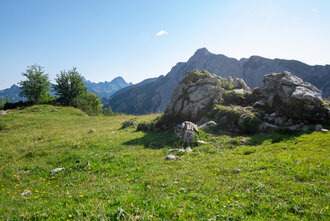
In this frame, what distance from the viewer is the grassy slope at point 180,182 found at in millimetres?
5680

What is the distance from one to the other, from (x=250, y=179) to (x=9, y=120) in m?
42.8

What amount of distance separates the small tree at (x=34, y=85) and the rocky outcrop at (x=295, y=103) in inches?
2438

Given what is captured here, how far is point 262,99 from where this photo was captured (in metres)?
20.5

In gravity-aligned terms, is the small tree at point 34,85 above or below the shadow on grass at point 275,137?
above

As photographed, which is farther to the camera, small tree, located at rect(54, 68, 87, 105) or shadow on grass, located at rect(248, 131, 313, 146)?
small tree, located at rect(54, 68, 87, 105)

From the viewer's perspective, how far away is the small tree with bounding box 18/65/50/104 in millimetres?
52888

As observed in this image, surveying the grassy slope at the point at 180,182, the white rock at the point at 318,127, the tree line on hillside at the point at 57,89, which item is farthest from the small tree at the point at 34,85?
the white rock at the point at 318,127

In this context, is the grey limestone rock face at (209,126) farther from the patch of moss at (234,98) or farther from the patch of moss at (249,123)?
the patch of moss at (234,98)

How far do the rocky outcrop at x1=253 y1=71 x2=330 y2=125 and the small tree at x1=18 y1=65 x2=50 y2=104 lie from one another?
61.9m

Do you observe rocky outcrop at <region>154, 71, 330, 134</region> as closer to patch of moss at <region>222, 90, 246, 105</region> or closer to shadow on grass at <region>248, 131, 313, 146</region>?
patch of moss at <region>222, 90, 246, 105</region>

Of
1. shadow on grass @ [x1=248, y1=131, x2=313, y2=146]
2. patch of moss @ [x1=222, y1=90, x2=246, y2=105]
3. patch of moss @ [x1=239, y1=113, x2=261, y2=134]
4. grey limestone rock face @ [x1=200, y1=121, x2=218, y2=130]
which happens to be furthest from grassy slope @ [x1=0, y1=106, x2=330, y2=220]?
patch of moss @ [x1=222, y1=90, x2=246, y2=105]

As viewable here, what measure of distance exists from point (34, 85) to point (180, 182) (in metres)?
62.9

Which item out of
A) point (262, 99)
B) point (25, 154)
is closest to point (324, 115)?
point (262, 99)

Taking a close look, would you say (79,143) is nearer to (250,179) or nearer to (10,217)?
(10,217)
